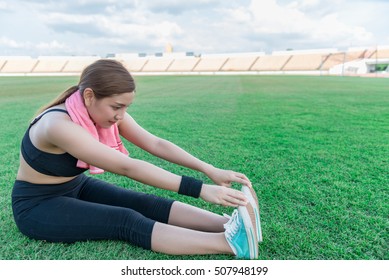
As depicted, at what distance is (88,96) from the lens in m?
1.91

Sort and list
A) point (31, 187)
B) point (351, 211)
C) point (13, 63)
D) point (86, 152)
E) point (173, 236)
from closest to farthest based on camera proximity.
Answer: point (86, 152)
point (173, 236)
point (31, 187)
point (351, 211)
point (13, 63)

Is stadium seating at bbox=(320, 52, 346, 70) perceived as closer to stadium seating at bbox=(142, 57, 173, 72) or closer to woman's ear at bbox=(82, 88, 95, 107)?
stadium seating at bbox=(142, 57, 173, 72)

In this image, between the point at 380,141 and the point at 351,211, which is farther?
the point at 380,141

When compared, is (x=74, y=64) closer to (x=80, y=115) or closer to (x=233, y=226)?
(x=80, y=115)

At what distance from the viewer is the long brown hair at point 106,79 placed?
1.84 meters

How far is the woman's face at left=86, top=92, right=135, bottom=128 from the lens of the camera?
1.90 m

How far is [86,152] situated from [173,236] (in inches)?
26.2

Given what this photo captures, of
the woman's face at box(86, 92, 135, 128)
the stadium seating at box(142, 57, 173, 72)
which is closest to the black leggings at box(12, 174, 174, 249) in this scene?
the woman's face at box(86, 92, 135, 128)

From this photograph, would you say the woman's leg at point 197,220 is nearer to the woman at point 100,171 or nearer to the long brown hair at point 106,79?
the woman at point 100,171

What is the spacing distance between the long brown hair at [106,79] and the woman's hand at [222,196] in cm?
71

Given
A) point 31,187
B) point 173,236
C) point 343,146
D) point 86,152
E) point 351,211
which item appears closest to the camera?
point 86,152

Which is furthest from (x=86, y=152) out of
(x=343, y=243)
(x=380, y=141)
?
(x=380, y=141)
